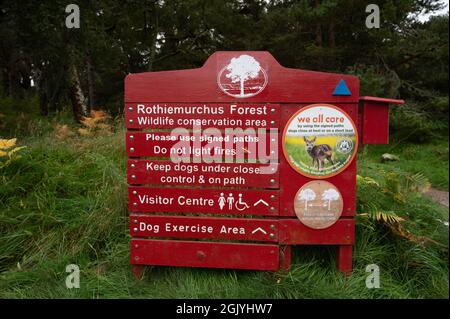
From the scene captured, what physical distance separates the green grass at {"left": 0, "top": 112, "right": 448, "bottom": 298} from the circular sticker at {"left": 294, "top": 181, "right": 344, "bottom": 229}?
0.38 meters

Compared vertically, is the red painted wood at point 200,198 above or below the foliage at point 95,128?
below

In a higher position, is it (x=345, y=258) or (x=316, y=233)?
(x=316, y=233)

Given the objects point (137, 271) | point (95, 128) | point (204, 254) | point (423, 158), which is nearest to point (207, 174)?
point (204, 254)

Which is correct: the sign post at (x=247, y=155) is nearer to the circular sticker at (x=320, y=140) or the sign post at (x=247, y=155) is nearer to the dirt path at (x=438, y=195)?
the circular sticker at (x=320, y=140)

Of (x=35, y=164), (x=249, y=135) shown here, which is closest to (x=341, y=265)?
→ (x=249, y=135)

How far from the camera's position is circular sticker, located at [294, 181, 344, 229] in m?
2.99

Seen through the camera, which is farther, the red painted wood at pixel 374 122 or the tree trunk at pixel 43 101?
the tree trunk at pixel 43 101

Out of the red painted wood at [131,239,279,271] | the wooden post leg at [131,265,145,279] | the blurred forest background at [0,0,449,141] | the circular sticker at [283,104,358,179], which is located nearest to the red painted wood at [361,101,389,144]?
the circular sticker at [283,104,358,179]

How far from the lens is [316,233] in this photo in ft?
9.94

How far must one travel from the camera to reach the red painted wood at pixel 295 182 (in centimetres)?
297

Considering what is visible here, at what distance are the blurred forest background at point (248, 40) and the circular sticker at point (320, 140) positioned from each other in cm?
751

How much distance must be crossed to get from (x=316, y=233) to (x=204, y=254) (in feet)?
3.03

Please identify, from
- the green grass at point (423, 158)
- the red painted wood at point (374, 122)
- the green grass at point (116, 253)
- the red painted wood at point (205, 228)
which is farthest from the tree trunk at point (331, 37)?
the red painted wood at point (205, 228)

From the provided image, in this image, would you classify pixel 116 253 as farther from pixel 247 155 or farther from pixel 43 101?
pixel 43 101
